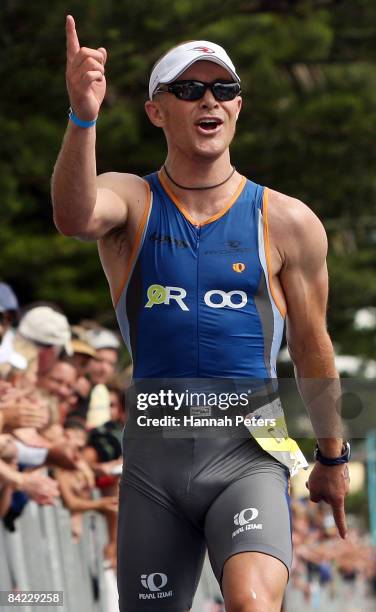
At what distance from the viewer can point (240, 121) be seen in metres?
18.1

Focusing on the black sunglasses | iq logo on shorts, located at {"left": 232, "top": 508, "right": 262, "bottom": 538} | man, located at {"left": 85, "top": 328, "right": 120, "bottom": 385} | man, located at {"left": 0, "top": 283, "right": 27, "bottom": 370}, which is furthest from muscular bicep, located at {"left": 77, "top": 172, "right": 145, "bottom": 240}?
man, located at {"left": 85, "top": 328, "right": 120, "bottom": 385}

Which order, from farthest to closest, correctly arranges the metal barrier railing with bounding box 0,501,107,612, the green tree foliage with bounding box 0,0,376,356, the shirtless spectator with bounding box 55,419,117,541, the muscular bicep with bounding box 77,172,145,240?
the green tree foliage with bounding box 0,0,376,356
the shirtless spectator with bounding box 55,419,117,541
the metal barrier railing with bounding box 0,501,107,612
the muscular bicep with bounding box 77,172,145,240

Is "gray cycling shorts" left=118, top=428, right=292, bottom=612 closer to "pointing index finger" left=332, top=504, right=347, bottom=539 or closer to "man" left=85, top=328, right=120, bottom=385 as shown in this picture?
"pointing index finger" left=332, top=504, right=347, bottom=539

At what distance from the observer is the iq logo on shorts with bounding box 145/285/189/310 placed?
524 cm

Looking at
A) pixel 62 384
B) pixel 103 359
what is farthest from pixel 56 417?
pixel 103 359

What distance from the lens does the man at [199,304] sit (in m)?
5.14

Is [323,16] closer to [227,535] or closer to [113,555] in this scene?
[113,555]

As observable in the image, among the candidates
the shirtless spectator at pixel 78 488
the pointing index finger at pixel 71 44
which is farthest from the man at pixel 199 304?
the shirtless spectator at pixel 78 488

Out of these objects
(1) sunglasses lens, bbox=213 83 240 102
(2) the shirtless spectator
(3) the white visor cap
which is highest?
(3) the white visor cap

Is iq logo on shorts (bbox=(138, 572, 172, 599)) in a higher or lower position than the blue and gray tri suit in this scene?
lower

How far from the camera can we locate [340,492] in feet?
18.2

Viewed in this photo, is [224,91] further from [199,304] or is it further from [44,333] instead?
[44,333]

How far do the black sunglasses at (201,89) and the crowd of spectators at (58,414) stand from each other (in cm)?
239

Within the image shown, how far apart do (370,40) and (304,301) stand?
1436cm
